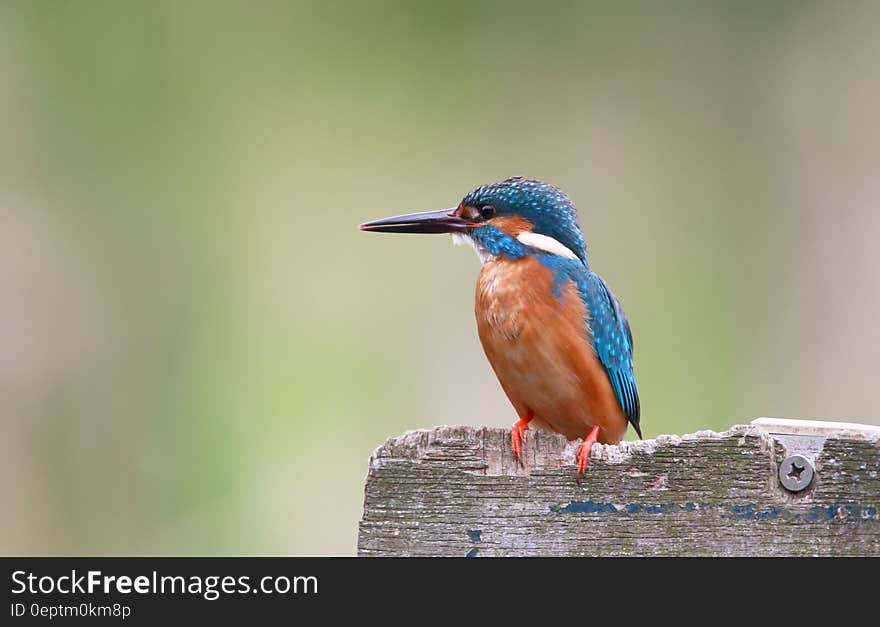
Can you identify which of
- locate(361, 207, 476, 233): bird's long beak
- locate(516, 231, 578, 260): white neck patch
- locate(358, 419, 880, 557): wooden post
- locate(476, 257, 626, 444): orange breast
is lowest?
locate(358, 419, 880, 557): wooden post

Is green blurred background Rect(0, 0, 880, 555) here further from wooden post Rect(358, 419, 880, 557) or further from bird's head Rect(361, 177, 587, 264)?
wooden post Rect(358, 419, 880, 557)

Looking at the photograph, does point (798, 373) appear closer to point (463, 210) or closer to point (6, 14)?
point (463, 210)

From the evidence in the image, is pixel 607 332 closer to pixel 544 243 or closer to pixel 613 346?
pixel 613 346

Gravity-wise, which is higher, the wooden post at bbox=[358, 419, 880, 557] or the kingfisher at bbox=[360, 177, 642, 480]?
the kingfisher at bbox=[360, 177, 642, 480]

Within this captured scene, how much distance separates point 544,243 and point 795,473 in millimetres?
1474

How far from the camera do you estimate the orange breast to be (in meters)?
3.06

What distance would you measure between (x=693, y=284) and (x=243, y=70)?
2.04 metres

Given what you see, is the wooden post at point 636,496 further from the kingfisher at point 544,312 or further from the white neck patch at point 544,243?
the white neck patch at point 544,243

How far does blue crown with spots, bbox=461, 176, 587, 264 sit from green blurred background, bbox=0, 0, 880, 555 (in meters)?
0.98

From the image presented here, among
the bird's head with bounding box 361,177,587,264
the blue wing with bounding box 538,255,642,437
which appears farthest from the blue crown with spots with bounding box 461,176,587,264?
the blue wing with bounding box 538,255,642,437

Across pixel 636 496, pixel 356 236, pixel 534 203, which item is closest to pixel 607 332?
pixel 534 203

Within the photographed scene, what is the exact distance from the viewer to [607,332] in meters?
3.13

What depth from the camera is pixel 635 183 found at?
4.27 m
